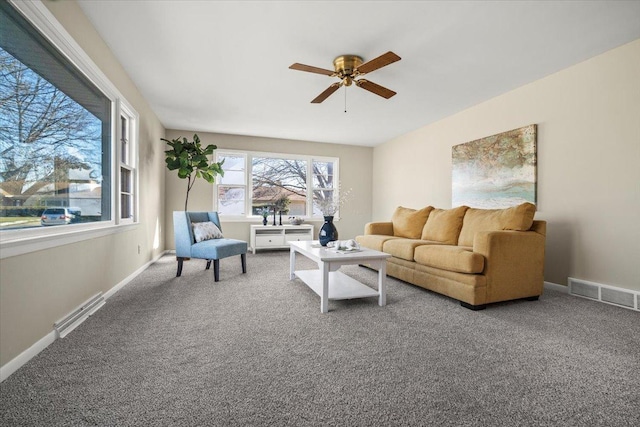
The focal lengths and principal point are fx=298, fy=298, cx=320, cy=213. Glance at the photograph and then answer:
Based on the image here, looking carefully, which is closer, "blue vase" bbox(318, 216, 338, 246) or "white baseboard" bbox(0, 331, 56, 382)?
"white baseboard" bbox(0, 331, 56, 382)

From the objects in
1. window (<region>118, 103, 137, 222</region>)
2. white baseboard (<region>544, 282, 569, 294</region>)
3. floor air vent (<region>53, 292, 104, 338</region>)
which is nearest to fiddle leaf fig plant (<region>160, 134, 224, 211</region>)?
window (<region>118, 103, 137, 222</region>)

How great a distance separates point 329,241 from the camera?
3305mm

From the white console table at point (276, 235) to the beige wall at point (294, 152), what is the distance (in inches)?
17.0

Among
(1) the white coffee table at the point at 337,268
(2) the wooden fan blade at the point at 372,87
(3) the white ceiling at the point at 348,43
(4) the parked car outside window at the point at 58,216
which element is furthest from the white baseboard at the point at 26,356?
(2) the wooden fan blade at the point at 372,87

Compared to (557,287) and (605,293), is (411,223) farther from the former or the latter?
(605,293)

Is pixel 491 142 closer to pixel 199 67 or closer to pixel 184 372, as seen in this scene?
pixel 199 67

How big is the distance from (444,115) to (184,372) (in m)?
4.84

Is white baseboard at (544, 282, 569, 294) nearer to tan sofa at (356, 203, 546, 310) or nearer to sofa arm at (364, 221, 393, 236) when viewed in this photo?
tan sofa at (356, 203, 546, 310)

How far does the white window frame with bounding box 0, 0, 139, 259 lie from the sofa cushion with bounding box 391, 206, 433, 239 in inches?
141

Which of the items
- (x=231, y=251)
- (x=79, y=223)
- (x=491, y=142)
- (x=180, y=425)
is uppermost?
(x=491, y=142)

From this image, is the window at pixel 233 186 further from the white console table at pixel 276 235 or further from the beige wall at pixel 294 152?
the white console table at pixel 276 235

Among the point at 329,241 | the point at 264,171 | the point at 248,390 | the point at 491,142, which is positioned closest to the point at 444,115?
the point at 491,142

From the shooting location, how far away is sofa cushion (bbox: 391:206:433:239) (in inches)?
169

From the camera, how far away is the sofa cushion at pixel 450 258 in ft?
8.52
